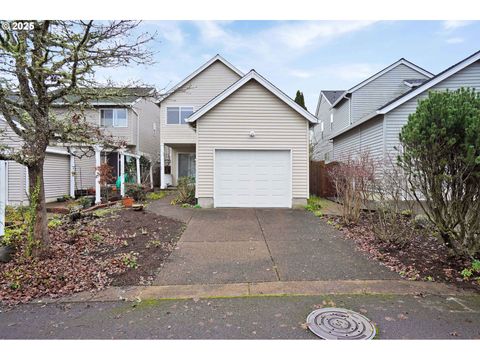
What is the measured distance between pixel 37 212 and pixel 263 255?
4376mm

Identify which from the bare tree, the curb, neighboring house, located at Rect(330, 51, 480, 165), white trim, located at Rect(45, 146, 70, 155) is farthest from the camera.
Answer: white trim, located at Rect(45, 146, 70, 155)

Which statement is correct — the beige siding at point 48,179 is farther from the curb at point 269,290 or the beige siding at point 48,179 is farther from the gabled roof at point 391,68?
the gabled roof at point 391,68

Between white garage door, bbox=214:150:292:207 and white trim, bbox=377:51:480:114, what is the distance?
16.1 ft

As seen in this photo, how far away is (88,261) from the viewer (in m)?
5.21

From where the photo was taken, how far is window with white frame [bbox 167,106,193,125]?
18.0m

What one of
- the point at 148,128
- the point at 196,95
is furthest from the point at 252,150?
the point at 148,128

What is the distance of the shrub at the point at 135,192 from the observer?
13820 mm

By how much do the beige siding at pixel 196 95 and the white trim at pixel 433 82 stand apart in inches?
377

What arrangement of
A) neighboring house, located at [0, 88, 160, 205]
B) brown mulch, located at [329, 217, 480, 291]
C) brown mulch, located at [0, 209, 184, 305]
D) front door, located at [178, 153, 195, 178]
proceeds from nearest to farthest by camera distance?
brown mulch, located at [0, 209, 184, 305] → brown mulch, located at [329, 217, 480, 291] → neighboring house, located at [0, 88, 160, 205] → front door, located at [178, 153, 195, 178]

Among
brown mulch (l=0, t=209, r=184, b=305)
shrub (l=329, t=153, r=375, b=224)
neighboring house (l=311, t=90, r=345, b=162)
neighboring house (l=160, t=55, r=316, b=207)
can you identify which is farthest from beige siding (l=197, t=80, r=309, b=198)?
neighboring house (l=311, t=90, r=345, b=162)

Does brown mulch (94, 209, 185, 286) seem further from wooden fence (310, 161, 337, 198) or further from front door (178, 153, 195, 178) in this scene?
front door (178, 153, 195, 178)

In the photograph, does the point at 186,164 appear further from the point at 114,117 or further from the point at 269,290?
the point at 269,290

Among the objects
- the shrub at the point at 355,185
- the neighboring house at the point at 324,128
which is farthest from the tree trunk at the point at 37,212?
the neighboring house at the point at 324,128
